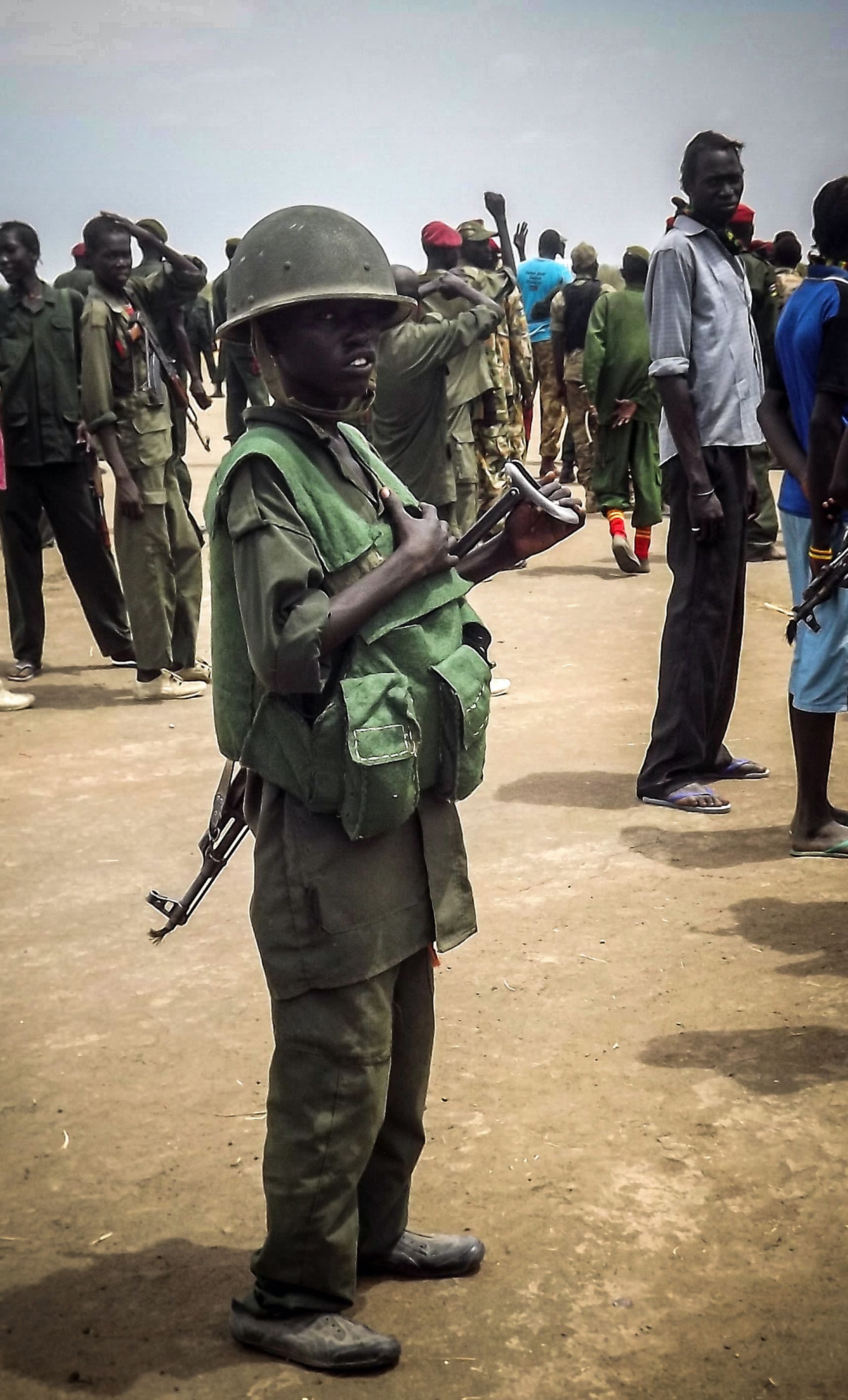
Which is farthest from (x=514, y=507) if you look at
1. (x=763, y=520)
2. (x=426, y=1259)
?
(x=763, y=520)

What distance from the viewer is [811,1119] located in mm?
3295

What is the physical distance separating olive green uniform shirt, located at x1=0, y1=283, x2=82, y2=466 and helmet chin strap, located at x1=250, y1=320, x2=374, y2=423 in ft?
17.1

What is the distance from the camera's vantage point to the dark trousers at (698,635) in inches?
204

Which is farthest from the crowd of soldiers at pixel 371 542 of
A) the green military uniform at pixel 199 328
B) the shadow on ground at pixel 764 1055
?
the green military uniform at pixel 199 328

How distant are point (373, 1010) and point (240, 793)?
0.49 meters

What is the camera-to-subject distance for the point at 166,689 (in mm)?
7266

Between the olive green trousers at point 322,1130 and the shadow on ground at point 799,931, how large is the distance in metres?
1.79

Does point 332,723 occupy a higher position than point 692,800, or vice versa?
point 332,723

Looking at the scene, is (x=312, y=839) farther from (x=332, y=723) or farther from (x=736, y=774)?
(x=736, y=774)

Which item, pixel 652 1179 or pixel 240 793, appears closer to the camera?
pixel 240 793

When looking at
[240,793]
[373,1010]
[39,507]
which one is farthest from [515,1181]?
[39,507]

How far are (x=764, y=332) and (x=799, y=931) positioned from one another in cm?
661

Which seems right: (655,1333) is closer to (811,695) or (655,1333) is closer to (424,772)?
(424,772)

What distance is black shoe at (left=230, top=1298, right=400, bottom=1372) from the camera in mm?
2512
